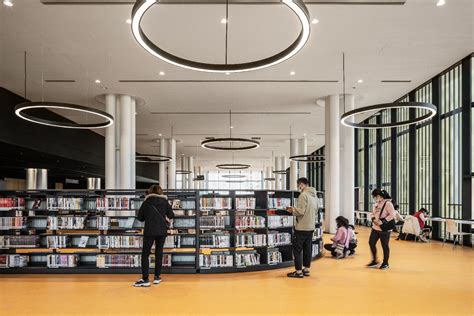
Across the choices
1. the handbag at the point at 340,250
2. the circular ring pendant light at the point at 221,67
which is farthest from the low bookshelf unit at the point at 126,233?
the circular ring pendant light at the point at 221,67

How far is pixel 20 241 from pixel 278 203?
4.76 m

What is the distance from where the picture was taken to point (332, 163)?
1326 cm

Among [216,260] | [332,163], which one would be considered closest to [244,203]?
[216,260]

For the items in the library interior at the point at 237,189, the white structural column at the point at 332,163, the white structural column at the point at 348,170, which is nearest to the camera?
the library interior at the point at 237,189

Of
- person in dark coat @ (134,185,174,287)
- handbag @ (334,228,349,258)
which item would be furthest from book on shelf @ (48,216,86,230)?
handbag @ (334,228,349,258)

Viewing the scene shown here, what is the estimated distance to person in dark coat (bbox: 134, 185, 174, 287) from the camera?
235 inches

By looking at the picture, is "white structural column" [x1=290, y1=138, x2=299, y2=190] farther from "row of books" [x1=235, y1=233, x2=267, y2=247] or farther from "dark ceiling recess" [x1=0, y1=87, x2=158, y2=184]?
"row of books" [x1=235, y1=233, x2=267, y2=247]

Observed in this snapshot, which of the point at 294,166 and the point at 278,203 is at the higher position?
the point at 294,166

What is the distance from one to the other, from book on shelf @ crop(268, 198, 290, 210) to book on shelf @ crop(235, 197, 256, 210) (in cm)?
34

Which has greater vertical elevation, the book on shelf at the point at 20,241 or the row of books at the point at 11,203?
the row of books at the point at 11,203

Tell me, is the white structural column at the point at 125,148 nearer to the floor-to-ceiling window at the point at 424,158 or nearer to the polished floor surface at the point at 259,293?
the polished floor surface at the point at 259,293

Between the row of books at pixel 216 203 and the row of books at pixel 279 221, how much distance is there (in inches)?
32.0

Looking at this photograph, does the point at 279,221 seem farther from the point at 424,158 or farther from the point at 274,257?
the point at 424,158

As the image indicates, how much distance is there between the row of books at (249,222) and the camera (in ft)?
23.5
